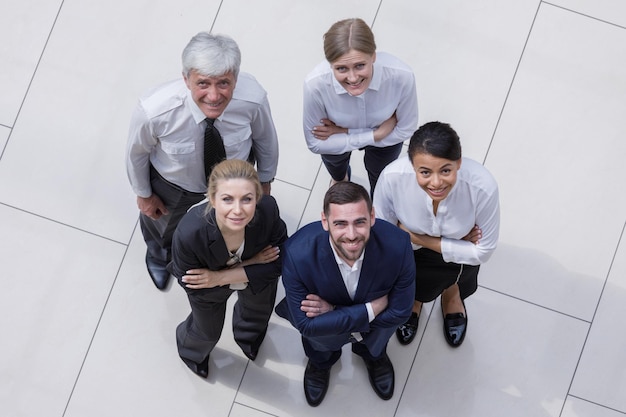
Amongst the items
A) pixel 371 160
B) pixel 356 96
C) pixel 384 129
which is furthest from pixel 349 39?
pixel 371 160

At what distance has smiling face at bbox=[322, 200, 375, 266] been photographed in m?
2.50

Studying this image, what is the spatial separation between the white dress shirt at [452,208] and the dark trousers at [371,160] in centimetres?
46

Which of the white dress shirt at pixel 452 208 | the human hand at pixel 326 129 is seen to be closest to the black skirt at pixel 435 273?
the white dress shirt at pixel 452 208

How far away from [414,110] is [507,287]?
113 cm

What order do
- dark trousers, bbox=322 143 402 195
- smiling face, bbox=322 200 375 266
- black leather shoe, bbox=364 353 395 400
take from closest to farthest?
smiling face, bbox=322 200 375 266 → dark trousers, bbox=322 143 402 195 → black leather shoe, bbox=364 353 395 400

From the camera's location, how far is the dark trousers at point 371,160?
330 centimetres

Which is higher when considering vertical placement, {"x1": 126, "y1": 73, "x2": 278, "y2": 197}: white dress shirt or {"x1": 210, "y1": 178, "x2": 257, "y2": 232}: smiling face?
{"x1": 126, "y1": 73, "x2": 278, "y2": 197}: white dress shirt

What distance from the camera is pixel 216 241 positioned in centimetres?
264

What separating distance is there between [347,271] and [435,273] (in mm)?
533

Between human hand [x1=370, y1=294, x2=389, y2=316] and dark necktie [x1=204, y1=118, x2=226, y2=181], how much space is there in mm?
774

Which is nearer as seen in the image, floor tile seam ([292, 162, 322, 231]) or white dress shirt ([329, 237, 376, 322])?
white dress shirt ([329, 237, 376, 322])

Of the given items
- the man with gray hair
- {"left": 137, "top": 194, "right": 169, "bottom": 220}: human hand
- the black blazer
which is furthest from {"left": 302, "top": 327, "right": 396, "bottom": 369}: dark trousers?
{"left": 137, "top": 194, "right": 169, "bottom": 220}: human hand

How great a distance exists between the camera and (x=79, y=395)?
356cm

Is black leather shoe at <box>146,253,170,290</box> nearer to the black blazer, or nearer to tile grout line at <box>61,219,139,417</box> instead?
tile grout line at <box>61,219,139,417</box>
